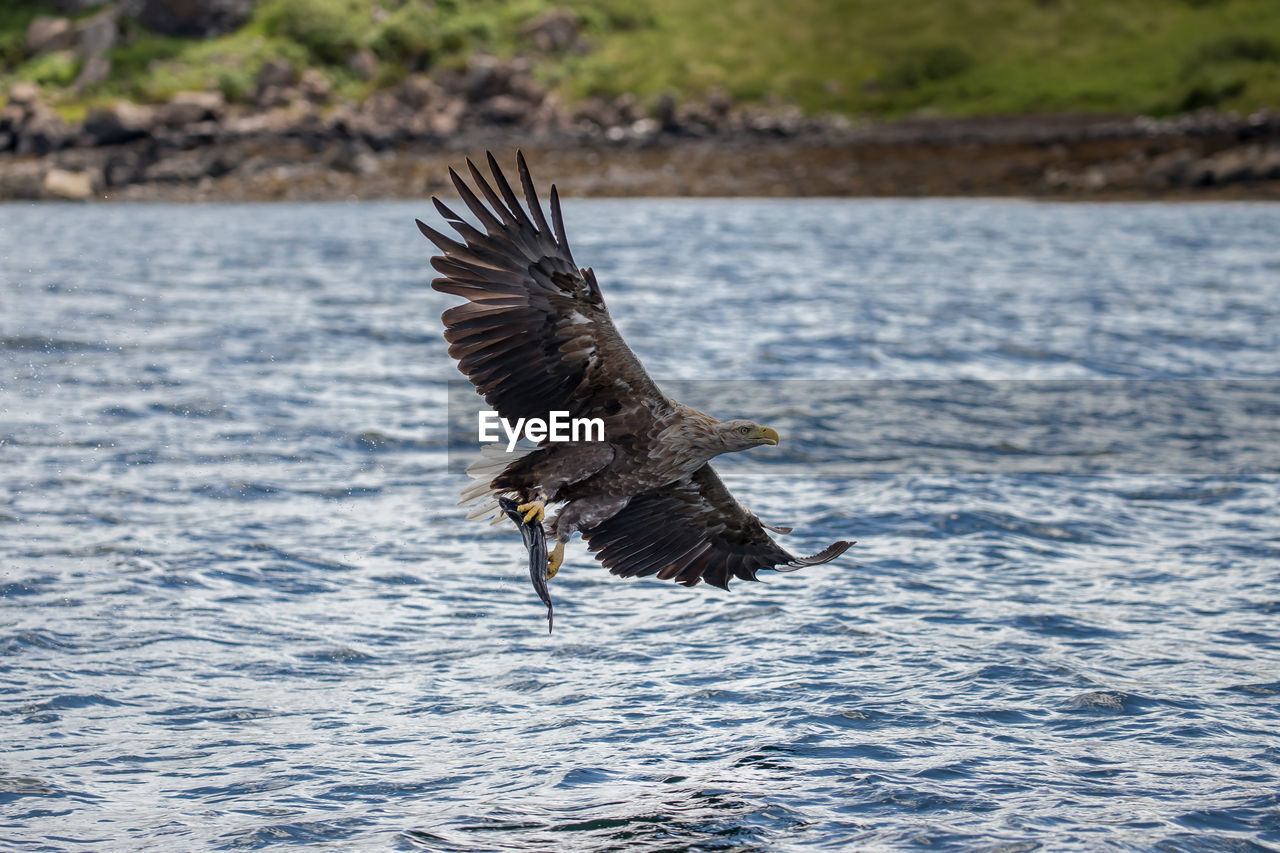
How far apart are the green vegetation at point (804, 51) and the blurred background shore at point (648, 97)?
15 cm

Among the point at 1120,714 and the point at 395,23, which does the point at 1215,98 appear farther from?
the point at 1120,714

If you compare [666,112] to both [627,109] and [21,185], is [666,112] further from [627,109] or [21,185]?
[21,185]

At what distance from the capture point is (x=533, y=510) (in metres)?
6.70

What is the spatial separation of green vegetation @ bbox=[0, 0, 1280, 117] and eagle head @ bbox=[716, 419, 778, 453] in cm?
5344

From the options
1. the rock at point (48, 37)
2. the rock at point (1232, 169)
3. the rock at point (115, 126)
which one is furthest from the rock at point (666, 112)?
the rock at point (48, 37)

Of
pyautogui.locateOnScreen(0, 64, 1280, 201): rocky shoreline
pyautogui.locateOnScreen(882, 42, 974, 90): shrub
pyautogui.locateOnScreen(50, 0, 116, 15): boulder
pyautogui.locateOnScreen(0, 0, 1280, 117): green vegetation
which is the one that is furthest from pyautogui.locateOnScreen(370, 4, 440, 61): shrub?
pyautogui.locateOnScreen(882, 42, 974, 90): shrub

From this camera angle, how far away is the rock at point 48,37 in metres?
66.6

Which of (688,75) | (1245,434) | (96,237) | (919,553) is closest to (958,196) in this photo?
(688,75)

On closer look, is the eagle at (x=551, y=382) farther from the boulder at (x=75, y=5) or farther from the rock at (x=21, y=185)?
the boulder at (x=75, y=5)

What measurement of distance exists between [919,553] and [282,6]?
63.5m

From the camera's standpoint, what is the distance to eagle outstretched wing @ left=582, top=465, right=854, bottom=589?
7805 millimetres

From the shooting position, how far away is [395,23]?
214 ft

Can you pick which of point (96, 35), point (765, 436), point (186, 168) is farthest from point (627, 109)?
point (765, 436)

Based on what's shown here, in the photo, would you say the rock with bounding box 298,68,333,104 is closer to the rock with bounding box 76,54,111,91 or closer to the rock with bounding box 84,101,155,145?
the rock with bounding box 84,101,155,145
